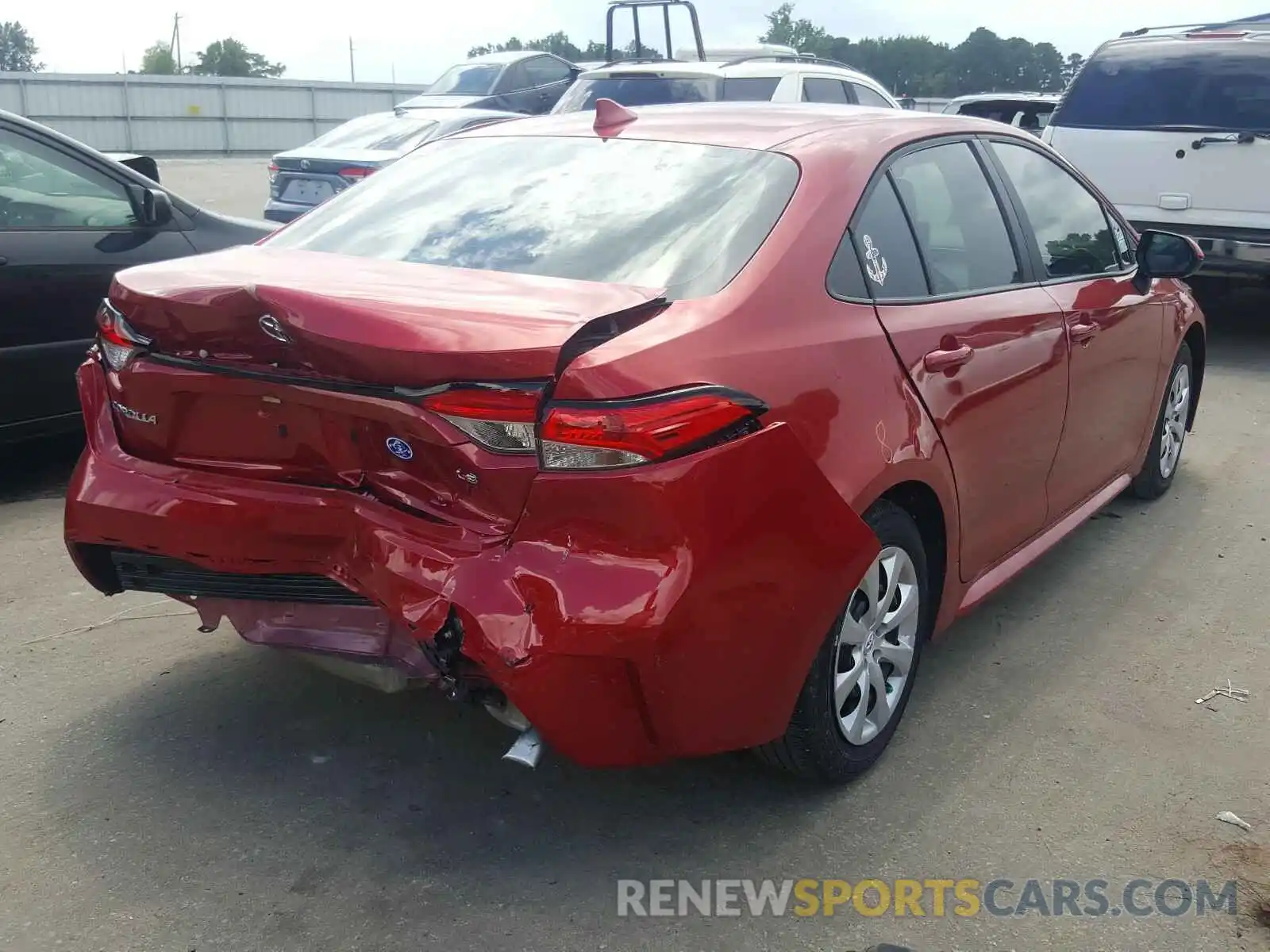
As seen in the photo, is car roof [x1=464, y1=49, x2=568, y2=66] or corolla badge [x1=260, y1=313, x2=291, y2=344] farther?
car roof [x1=464, y1=49, x2=568, y2=66]

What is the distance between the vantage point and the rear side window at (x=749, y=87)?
34.4 feet

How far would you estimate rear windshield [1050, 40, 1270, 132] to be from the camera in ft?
27.8

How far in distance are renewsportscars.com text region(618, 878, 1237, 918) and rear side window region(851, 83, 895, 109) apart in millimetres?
9348

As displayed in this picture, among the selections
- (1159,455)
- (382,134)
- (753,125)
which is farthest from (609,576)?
(382,134)

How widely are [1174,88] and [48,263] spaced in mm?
7315

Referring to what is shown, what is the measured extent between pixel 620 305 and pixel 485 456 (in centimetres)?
44

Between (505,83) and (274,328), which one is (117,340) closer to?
(274,328)

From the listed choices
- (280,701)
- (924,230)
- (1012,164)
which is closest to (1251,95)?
(1012,164)

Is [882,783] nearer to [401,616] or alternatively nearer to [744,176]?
[401,616]

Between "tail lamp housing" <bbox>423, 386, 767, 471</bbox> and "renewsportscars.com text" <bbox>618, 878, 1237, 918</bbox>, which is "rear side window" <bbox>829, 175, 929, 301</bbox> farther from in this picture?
"renewsportscars.com text" <bbox>618, 878, 1237, 918</bbox>

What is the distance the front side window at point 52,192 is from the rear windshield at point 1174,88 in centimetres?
663

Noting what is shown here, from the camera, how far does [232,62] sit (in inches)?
3391

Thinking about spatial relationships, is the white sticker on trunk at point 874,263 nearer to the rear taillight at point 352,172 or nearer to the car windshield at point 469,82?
the rear taillight at point 352,172

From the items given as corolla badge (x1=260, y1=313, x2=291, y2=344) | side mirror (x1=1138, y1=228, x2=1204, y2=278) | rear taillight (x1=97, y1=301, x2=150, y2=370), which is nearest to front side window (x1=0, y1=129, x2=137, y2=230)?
rear taillight (x1=97, y1=301, x2=150, y2=370)
